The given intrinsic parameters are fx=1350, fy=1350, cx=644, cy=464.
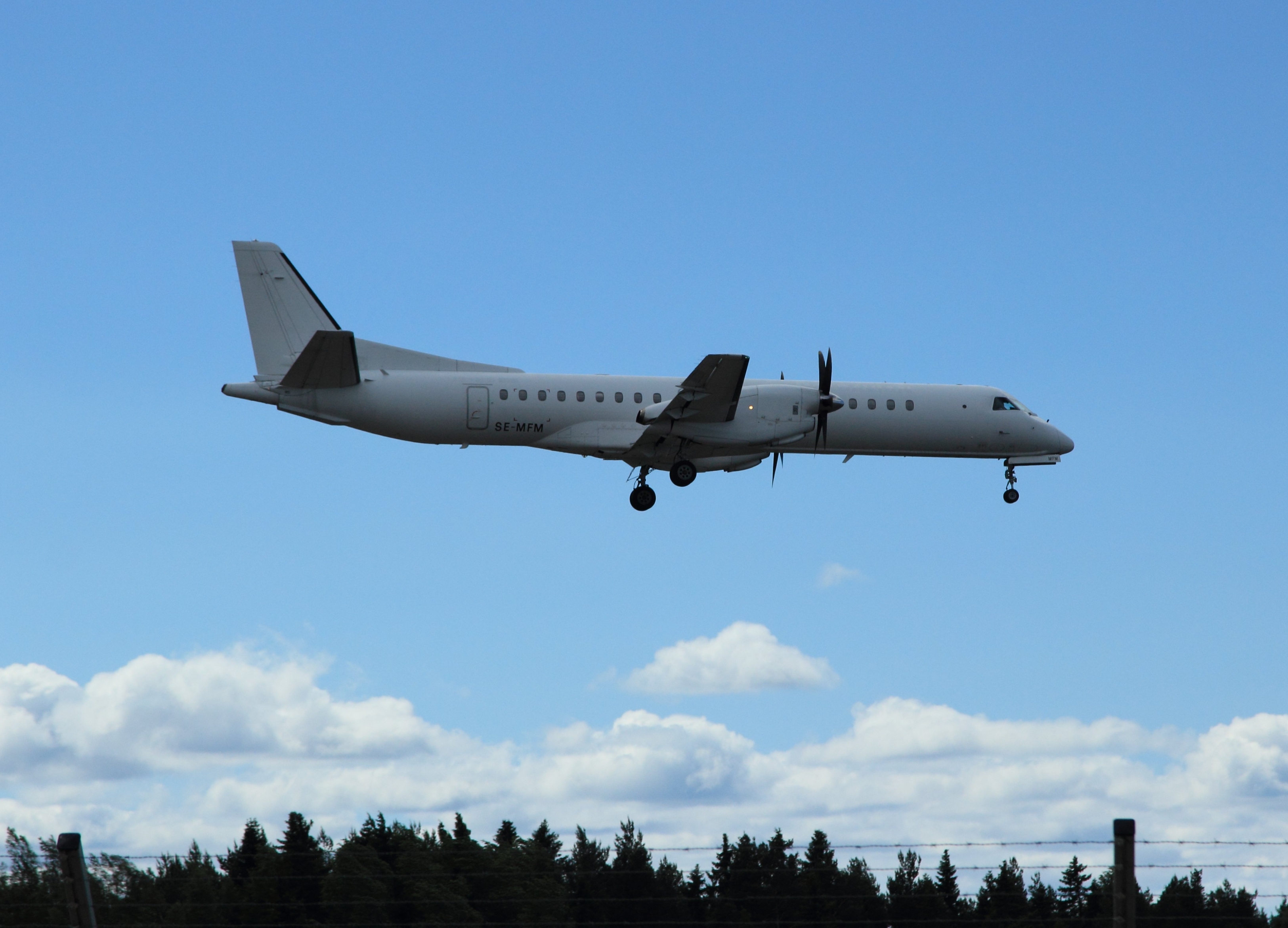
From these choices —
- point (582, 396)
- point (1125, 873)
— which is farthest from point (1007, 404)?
point (1125, 873)

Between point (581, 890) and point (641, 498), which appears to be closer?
point (641, 498)

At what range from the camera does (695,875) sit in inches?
2215

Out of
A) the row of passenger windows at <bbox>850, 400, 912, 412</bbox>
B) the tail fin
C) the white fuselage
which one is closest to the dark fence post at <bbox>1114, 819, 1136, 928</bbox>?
the white fuselage

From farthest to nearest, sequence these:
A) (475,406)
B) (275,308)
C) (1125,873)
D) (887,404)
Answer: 1. (887,404)
2. (275,308)
3. (475,406)
4. (1125,873)

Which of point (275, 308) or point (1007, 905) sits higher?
point (275, 308)

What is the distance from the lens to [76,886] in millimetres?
11109

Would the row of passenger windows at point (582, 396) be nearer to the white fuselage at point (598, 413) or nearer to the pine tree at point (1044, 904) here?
the white fuselage at point (598, 413)

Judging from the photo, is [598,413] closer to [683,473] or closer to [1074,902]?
[683,473]

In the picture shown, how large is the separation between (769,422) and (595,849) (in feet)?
120

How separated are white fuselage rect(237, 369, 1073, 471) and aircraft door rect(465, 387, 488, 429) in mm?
22

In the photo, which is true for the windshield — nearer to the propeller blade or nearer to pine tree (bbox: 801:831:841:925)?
the propeller blade

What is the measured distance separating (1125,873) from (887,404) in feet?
82.1

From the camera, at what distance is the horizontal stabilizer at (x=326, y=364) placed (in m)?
30.9

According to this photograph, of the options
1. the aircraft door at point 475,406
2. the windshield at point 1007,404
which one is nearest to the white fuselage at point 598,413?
the aircraft door at point 475,406
